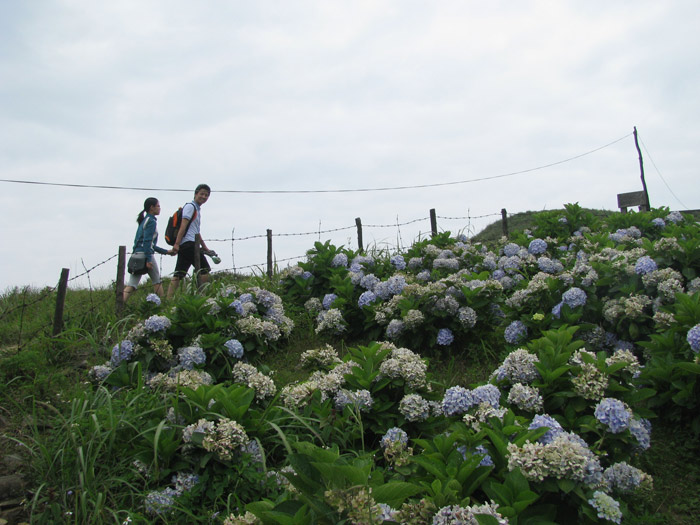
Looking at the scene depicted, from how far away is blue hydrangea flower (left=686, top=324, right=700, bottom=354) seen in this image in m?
3.38

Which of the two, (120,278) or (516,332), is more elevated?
(120,278)

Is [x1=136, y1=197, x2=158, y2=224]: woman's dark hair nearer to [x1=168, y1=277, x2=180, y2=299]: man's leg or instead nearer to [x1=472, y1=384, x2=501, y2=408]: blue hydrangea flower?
[x1=168, y1=277, x2=180, y2=299]: man's leg

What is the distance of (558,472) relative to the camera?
7.79 ft

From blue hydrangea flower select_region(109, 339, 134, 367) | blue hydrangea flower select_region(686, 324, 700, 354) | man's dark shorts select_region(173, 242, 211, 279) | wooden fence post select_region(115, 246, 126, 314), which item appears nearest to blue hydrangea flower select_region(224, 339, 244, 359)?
blue hydrangea flower select_region(109, 339, 134, 367)

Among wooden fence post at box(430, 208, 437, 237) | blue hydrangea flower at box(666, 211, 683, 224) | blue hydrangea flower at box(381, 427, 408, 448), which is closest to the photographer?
blue hydrangea flower at box(381, 427, 408, 448)

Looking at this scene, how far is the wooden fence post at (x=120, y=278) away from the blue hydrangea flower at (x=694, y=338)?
5.95m

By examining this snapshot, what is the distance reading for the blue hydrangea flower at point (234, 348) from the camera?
4.73 metres

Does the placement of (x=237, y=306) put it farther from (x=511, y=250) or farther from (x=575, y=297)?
(x=511, y=250)

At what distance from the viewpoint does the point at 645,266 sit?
15.0 ft

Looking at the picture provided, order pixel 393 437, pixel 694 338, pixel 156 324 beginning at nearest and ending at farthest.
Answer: pixel 393 437 < pixel 694 338 < pixel 156 324

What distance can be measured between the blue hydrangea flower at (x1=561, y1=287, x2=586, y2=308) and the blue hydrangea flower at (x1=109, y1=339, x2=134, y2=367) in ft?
12.3

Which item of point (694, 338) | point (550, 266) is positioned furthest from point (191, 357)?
point (550, 266)

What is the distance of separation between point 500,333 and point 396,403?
2411 mm

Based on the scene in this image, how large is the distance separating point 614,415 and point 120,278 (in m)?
6.10
